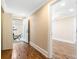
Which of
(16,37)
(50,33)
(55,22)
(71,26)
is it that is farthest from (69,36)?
(16,37)

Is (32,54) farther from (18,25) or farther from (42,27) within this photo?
(18,25)

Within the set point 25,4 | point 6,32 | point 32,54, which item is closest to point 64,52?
point 32,54

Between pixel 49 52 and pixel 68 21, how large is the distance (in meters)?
5.01

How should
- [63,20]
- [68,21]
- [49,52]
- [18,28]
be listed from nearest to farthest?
[49,52], [68,21], [63,20], [18,28]

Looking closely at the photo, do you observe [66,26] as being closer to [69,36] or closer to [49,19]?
[69,36]

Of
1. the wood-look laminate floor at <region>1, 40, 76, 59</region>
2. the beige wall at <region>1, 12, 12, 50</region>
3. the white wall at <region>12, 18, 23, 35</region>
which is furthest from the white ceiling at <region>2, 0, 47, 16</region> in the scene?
the white wall at <region>12, 18, 23, 35</region>

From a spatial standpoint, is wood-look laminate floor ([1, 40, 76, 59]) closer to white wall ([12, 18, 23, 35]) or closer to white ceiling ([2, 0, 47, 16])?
white ceiling ([2, 0, 47, 16])

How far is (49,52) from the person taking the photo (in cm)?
355

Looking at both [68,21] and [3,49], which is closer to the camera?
[3,49]

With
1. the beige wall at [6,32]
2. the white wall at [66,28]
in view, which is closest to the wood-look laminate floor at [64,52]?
the white wall at [66,28]

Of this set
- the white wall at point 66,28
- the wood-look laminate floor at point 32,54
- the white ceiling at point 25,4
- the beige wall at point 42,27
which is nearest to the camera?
the wood-look laminate floor at point 32,54

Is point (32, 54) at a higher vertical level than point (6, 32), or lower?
lower

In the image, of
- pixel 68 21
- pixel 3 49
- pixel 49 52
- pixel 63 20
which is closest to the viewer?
pixel 49 52

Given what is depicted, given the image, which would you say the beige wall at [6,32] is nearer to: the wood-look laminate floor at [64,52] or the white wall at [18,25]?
the wood-look laminate floor at [64,52]
